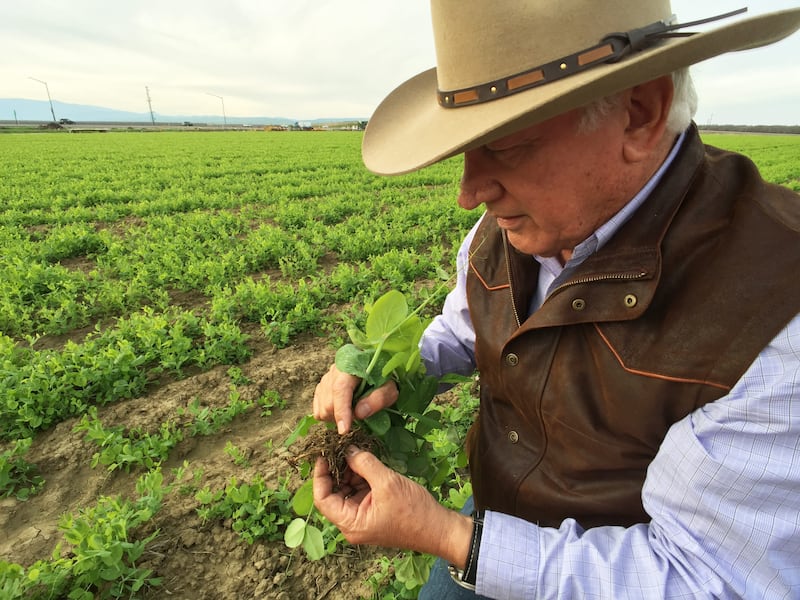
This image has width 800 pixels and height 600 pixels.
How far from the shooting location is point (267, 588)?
207 centimetres

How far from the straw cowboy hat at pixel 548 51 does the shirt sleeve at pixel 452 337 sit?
2.03 feet

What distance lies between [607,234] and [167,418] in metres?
2.80

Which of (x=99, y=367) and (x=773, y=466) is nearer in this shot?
(x=773, y=466)

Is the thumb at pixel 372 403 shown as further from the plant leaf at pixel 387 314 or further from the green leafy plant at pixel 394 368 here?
the plant leaf at pixel 387 314

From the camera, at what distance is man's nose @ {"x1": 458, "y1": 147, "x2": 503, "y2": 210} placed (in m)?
1.10

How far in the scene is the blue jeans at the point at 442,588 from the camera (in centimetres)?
153

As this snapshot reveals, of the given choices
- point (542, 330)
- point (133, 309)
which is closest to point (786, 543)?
point (542, 330)

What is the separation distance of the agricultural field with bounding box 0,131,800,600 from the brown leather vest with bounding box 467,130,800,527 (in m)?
0.37

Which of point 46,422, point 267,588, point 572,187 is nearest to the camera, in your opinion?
point 572,187

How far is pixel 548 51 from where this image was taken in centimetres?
96

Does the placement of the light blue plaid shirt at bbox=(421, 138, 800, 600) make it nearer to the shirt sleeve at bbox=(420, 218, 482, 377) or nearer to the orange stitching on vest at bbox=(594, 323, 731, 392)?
the orange stitching on vest at bbox=(594, 323, 731, 392)

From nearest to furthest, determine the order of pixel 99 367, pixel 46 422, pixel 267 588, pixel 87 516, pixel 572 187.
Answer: pixel 572 187, pixel 267 588, pixel 87 516, pixel 46 422, pixel 99 367

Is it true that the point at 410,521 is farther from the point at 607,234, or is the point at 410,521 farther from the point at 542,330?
the point at 607,234

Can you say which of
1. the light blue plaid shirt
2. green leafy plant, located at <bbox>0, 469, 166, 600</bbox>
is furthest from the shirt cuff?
green leafy plant, located at <bbox>0, 469, 166, 600</bbox>
